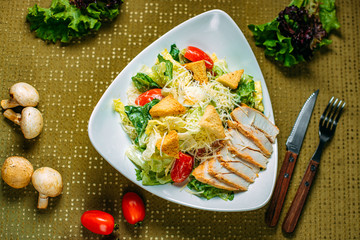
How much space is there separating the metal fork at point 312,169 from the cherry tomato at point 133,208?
1.20 metres

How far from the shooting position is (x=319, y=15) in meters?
2.92

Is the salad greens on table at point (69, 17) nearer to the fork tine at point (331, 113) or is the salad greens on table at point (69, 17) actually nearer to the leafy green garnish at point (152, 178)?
the leafy green garnish at point (152, 178)

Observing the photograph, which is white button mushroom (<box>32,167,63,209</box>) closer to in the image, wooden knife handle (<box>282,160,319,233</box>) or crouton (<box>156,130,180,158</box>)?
crouton (<box>156,130,180,158</box>)

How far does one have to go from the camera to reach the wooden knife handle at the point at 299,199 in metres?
2.77

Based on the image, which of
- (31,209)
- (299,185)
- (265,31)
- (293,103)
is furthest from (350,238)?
(31,209)

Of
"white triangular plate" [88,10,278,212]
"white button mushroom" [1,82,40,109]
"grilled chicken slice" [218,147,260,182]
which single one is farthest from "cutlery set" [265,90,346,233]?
"white button mushroom" [1,82,40,109]

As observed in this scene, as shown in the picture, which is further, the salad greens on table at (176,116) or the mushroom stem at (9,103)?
the mushroom stem at (9,103)

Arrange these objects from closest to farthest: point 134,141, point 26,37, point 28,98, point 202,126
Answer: point 202,126
point 134,141
point 28,98
point 26,37

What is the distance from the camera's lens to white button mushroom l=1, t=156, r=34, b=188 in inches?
103

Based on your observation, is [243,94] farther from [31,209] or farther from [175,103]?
[31,209]

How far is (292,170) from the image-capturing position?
277 cm

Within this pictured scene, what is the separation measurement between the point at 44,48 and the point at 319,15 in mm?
2418

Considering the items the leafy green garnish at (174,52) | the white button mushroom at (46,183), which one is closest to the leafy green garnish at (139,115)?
the leafy green garnish at (174,52)

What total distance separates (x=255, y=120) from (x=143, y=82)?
0.92 m
